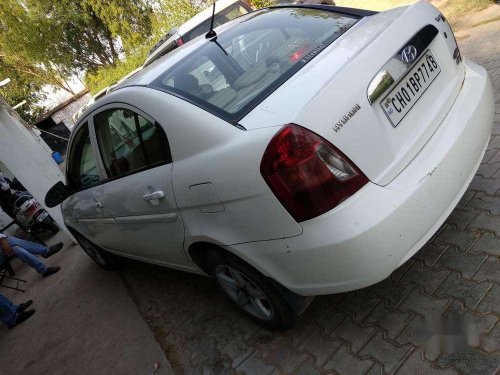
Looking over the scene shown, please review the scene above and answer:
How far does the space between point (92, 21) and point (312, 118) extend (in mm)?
30475

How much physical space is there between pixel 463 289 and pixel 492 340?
1.26ft

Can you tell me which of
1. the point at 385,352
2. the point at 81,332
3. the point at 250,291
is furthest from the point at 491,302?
the point at 81,332

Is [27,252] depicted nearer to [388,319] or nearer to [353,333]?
[353,333]

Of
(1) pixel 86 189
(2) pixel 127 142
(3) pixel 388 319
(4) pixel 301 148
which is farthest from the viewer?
(1) pixel 86 189

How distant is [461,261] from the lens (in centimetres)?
255

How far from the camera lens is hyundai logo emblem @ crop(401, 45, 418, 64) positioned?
7.22 feet

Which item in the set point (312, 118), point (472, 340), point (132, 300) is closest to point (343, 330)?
point (472, 340)

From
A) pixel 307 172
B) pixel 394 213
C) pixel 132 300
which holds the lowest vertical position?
pixel 132 300

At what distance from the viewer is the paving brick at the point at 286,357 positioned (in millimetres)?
2457

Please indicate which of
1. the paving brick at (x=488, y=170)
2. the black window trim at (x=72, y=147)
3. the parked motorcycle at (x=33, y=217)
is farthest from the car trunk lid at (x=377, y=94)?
the parked motorcycle at (x=33, y=217)

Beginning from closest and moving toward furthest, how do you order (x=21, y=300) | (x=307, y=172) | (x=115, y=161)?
(x=307, y=172), (x=115, y=161), (x=21, y=300)

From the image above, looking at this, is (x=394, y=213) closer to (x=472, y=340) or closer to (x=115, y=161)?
(x=472, y=340)

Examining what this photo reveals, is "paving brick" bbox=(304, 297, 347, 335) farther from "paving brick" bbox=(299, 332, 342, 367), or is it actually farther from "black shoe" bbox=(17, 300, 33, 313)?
"black shoe" bbox=(17, 300, 33, 313)

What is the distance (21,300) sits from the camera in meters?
5.87
